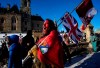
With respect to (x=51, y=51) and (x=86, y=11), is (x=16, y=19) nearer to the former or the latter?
(x=86, y=11)

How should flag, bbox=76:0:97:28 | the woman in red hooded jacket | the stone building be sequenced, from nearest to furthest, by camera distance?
1. the woman in red hooded jacket
2. flag, bbox=76:0:97:28
3. the stone building

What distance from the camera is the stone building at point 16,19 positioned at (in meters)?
65.5

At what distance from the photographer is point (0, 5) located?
7044 cm

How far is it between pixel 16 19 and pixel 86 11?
60.7 m

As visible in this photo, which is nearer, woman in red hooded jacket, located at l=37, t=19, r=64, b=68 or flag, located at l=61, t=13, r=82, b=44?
woman in red hooded jacket, located at l=37, t=19, r=64, b=68

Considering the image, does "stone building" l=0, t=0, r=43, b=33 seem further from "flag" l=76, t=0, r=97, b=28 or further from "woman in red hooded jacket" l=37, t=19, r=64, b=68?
"woman in red hooded jacket" l=37, t=19, r=64, b=68

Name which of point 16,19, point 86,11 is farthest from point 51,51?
point 16,19

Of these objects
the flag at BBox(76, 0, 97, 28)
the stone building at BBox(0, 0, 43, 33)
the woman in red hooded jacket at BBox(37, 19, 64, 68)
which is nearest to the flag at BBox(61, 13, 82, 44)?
the flag at BBox(76, 0, 97, 28)

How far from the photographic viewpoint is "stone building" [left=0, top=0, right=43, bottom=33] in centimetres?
6550

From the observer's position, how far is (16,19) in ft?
222

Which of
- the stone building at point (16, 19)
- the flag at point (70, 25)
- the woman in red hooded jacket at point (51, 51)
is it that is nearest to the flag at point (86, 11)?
the flag at point (70, 25)

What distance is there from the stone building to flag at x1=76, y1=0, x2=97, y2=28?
54.9m

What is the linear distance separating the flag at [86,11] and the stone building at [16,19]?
5493 centimetres

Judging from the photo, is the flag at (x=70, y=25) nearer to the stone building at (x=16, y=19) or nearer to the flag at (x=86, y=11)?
the flag at (x=86, y=11)
